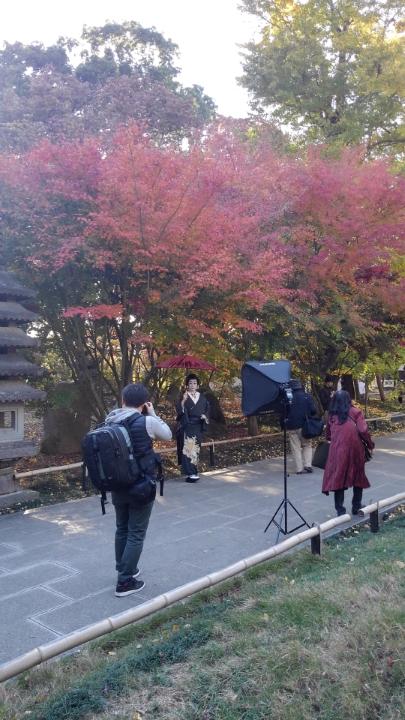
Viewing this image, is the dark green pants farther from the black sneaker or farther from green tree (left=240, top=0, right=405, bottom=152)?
green tree (left=240, top=0, right=405, bottom=152)

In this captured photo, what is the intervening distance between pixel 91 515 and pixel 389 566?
3743 mm

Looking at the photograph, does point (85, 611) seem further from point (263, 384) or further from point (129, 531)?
point (263, 384)

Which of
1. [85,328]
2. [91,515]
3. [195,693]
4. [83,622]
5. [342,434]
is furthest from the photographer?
[85,328]

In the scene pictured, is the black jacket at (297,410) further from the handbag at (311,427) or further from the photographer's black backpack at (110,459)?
the photographer's black backpack at (110,459)

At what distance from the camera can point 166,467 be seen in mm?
10516

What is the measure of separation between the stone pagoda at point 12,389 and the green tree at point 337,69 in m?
10.6

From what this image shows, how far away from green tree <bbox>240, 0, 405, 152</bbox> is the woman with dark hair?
35.8ft

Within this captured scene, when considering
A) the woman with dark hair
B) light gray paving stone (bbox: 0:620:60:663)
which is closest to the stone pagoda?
light gray paving stone (bbox: 0:620:60:663)

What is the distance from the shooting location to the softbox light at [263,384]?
6.03 metres

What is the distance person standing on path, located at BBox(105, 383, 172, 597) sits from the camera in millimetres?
4520

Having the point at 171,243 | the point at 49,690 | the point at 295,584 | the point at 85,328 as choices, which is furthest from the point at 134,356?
the point at 49,690

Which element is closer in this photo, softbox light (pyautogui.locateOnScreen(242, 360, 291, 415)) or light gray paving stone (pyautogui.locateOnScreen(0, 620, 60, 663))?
light gray paving stone (pyautogui.locateOnScreen(0, 620, 60, 663))

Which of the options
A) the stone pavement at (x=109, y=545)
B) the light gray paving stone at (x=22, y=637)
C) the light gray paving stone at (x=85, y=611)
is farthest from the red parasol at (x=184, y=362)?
the light gray paving stone at (x=22, y=637)

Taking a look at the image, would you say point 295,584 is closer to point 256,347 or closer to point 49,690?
point 49,690
